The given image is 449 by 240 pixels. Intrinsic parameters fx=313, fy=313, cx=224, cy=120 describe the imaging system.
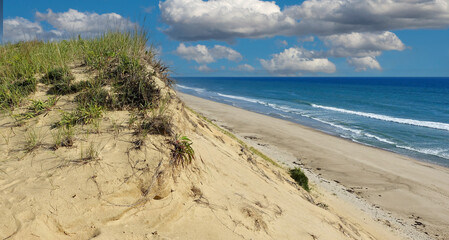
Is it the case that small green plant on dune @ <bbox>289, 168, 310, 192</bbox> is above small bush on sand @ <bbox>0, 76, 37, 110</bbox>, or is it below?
below

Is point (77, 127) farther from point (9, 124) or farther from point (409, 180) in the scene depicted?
point (409, 180)

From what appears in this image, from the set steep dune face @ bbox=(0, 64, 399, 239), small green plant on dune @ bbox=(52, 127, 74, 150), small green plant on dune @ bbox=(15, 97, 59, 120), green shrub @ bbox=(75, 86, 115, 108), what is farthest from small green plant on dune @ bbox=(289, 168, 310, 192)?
small green plant on dune @ bbox=(15, 97, 59, 120)

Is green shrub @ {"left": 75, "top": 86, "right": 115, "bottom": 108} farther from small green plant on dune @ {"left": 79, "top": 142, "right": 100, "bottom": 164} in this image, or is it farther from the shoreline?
the shoreline

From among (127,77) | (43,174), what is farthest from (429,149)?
(43,174)

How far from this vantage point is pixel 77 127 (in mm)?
5922

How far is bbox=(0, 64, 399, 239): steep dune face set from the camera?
14.1 feet

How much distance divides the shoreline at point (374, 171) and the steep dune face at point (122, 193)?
7.13m

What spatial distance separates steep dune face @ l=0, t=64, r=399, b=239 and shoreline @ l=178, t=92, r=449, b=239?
7.13 m

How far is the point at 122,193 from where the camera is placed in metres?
4.74

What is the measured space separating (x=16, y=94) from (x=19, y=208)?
3.50m

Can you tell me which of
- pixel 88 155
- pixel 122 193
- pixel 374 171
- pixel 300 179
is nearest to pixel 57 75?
pixel 88 155

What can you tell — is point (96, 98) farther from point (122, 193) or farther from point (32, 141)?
point (122, 193)

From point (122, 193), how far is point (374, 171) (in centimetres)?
1502

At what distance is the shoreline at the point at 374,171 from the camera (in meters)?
12.0
